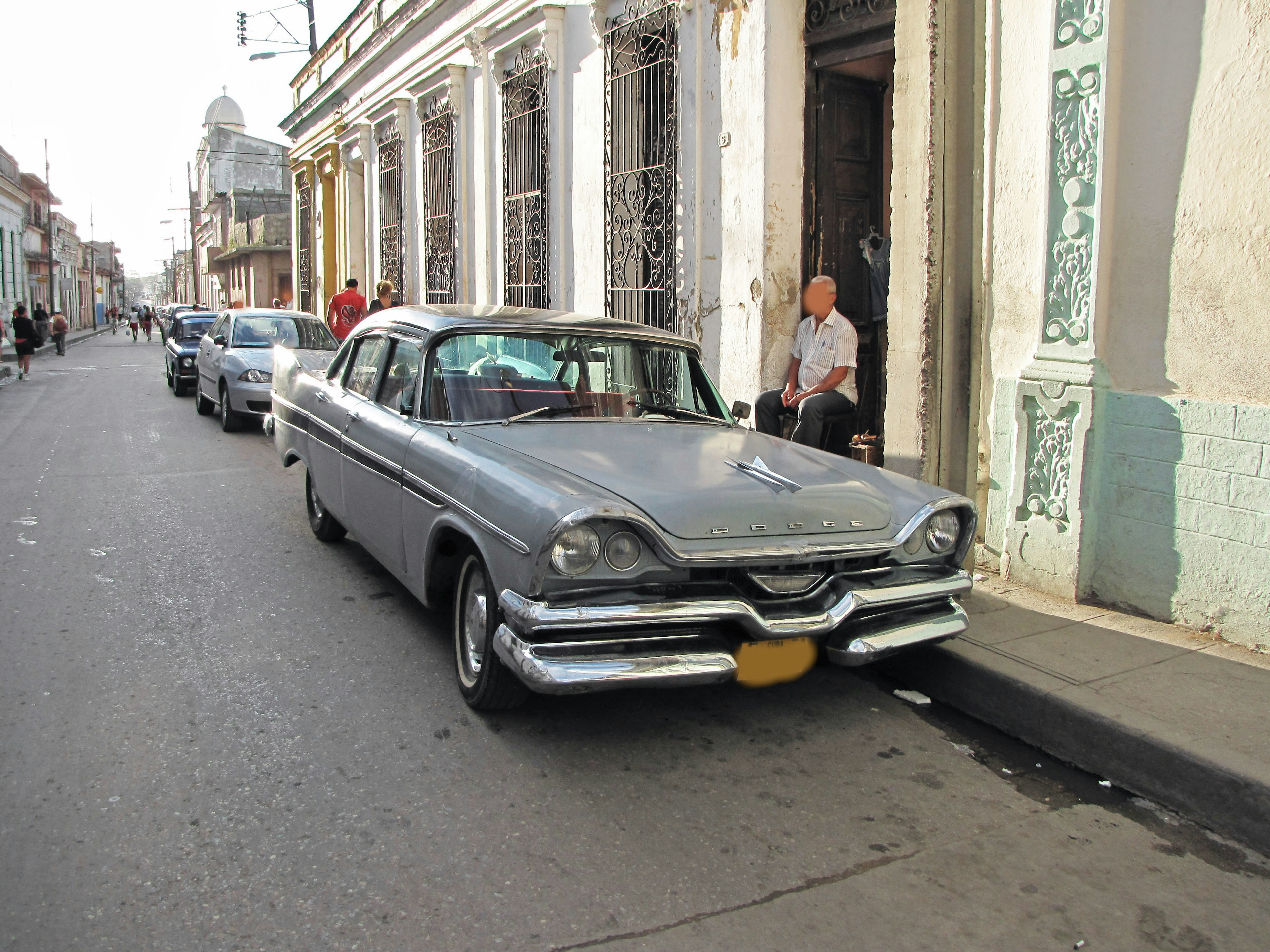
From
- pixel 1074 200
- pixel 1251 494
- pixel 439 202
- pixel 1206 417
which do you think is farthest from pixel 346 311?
pixel 1251 494

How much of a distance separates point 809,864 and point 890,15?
18.8ft

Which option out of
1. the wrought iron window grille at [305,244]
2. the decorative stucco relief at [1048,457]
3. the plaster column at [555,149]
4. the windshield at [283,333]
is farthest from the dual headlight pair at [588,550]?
the wrought iron window grille at [305,244]

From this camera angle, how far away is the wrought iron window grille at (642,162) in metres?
8.62

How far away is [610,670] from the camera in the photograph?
312 centimetres

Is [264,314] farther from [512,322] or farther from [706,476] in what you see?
[706,476]

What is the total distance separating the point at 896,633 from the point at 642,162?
260 inches

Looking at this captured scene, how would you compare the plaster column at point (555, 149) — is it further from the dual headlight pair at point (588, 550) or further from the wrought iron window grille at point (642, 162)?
the dual headlight pair at point (588, 550)

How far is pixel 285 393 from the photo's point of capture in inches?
255

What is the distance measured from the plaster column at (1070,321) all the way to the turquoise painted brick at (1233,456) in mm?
513

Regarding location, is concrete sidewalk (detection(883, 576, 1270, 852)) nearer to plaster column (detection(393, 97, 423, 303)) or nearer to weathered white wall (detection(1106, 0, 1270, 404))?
weathered white wall (detection(1106, 0, 1270, 404))

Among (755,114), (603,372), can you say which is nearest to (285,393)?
(603,372)

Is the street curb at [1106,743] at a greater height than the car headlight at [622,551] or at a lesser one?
lesser

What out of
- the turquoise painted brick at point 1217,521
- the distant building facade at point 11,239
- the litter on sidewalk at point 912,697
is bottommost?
the litter on sidewalk at point 912,697

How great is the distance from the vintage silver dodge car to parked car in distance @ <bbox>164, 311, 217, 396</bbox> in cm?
1160
